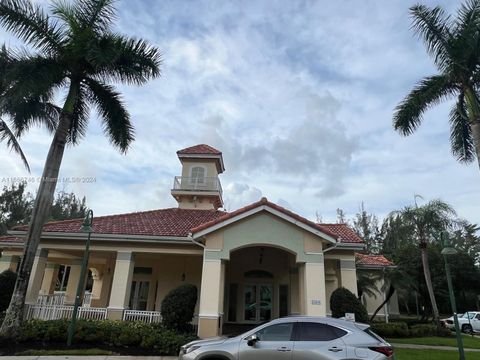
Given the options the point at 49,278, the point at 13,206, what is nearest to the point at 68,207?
the point at 13,206

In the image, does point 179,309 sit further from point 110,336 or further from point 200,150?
point 200,150

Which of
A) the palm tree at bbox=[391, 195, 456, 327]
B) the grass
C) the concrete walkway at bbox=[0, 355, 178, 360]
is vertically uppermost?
the palm tree at bbox=[391, 195, 456, 327]

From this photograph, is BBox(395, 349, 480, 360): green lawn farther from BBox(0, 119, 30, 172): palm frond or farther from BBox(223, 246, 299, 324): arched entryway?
BBox(0, 119, 30, 172): palm frond

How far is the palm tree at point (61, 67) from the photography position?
12797 millimetres

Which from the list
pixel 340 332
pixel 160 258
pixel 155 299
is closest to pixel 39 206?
pixel 160 258

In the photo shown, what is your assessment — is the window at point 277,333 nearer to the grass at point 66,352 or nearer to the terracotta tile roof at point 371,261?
the grass at point 66,352

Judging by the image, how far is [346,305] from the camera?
1301cm

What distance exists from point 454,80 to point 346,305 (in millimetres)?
9998

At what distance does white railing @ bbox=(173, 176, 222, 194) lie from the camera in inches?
905

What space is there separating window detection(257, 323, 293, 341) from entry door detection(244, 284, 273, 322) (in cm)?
1167

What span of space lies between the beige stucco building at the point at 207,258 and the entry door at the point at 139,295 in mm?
53

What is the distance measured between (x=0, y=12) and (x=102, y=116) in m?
5.15

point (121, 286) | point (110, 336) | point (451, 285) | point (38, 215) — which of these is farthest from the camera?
point (121, 286)

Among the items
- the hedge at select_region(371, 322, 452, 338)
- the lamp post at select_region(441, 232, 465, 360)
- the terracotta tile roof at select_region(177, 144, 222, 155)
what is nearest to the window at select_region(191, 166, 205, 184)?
the terracotta tile roof at select_region(177, 144, 222, 155)
